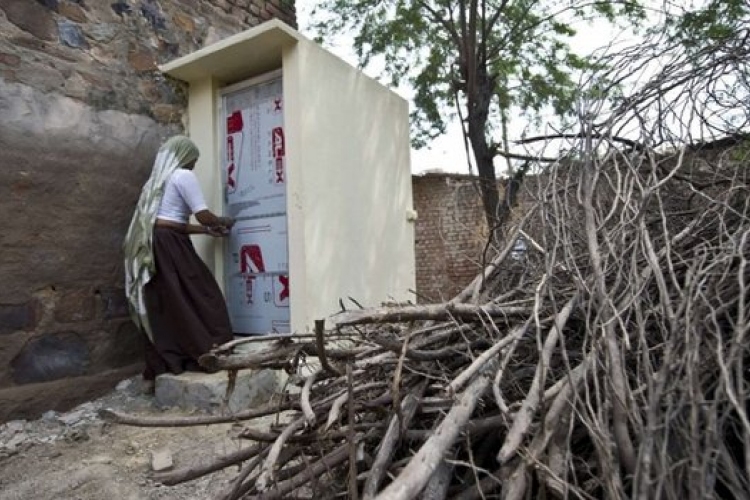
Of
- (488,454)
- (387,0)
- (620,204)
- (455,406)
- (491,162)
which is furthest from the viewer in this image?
(387,0)

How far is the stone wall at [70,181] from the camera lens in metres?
2.96

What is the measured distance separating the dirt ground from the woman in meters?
0.36

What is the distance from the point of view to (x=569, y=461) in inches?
35.3

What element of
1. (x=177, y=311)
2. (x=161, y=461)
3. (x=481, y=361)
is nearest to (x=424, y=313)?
(x=481, y=361)

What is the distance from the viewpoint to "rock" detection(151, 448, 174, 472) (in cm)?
236

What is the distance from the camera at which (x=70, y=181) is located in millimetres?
3215

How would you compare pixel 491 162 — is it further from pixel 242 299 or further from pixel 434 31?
pixel 242 299

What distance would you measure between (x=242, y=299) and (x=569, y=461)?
3271 mm

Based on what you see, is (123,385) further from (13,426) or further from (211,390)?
(211,390)

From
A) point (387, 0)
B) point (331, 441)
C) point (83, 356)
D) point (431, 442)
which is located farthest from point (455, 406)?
point (387, 0)

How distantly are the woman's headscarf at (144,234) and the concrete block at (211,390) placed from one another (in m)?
0.33

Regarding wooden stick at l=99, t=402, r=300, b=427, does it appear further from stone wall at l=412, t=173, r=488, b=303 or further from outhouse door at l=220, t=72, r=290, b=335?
stone wall at l=412, t=173, r=488, b=303

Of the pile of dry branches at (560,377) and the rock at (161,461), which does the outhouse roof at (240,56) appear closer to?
the pile of dry branches at (560,377)

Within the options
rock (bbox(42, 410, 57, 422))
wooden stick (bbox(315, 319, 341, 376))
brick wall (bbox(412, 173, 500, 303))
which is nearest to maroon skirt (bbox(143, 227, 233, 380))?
rock (bbox(42, 410, 57, 422))
